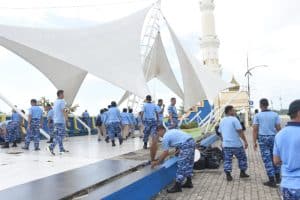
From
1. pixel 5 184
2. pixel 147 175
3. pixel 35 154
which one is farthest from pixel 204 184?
pixel 35 154

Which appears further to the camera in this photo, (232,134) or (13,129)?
(13,129)

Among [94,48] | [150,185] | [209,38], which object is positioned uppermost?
[209,38]

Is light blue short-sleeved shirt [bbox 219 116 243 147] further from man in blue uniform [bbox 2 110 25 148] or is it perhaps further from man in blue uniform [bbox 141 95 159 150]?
man in blue uniform [bbox 2 110 25 148]

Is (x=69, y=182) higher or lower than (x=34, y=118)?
lower

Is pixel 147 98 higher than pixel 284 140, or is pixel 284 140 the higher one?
pixel 147 98

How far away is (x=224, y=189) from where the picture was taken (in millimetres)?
7293

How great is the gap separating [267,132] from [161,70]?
1598cm

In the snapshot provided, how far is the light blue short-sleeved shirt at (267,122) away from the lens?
23.8 ft

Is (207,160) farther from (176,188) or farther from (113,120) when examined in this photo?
(113,120)

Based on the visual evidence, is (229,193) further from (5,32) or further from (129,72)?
(5,32)

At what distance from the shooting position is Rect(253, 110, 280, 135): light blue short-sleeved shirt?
23.8 ft

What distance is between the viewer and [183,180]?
7203 mm

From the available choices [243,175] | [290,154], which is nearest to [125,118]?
[243,175]

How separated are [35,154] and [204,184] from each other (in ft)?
14.7
